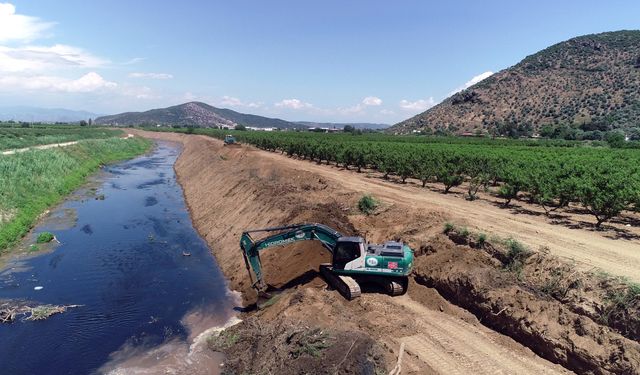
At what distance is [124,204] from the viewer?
40.9m

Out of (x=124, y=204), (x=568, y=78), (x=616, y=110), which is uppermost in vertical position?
Result: (x=568, y=78)

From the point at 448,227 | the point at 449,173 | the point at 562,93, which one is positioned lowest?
the point at 448,227

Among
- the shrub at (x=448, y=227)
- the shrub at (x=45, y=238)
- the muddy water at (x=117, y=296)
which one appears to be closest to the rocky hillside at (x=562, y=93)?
the shrub at (x=448, y=227)

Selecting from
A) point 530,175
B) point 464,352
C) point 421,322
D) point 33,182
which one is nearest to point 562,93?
point 530,175

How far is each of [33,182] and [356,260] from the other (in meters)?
35.3

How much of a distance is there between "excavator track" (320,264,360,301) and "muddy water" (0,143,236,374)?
4674mm

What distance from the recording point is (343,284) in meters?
15.8

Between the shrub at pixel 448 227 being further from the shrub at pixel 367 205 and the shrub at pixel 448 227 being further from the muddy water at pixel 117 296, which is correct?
the muddy water at pixel 117 296

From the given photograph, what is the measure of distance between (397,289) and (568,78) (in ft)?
432

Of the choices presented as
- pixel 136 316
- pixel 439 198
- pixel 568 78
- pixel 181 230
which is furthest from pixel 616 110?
pixel 136 316

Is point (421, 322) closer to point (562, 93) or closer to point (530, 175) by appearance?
point (530, 175)

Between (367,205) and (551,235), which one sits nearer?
(551,235)

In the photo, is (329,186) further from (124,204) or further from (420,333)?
(124,204)

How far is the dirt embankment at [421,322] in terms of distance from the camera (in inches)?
459
